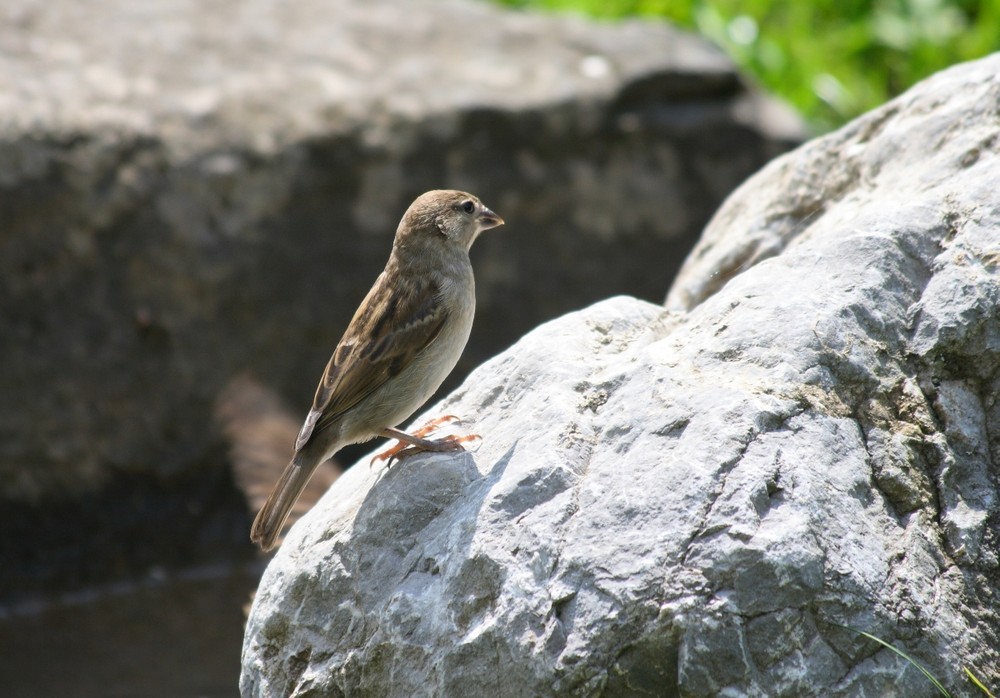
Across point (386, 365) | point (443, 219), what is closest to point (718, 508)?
point (386, 365)

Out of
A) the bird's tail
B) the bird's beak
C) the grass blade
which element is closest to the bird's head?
the bird's beak

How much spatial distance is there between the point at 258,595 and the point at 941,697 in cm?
198

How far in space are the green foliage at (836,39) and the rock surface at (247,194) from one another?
2.95ft

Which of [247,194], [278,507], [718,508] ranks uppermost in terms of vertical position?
[718,508]

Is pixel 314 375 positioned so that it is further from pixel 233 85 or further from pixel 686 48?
pixel 686 48

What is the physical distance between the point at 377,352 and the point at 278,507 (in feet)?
2.04

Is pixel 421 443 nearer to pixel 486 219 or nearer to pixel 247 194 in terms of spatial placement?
pixel 486 219

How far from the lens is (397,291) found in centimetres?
429

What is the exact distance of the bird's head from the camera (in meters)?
4.39

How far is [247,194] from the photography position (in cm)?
657

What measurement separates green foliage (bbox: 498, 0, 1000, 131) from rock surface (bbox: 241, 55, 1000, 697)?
4.40m

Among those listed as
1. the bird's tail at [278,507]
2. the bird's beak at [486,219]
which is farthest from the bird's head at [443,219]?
the bird's tail at [278,507]

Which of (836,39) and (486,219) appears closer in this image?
(486,219)

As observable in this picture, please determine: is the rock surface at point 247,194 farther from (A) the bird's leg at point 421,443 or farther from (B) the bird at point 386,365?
(A) the bird's leg at point 421,443
